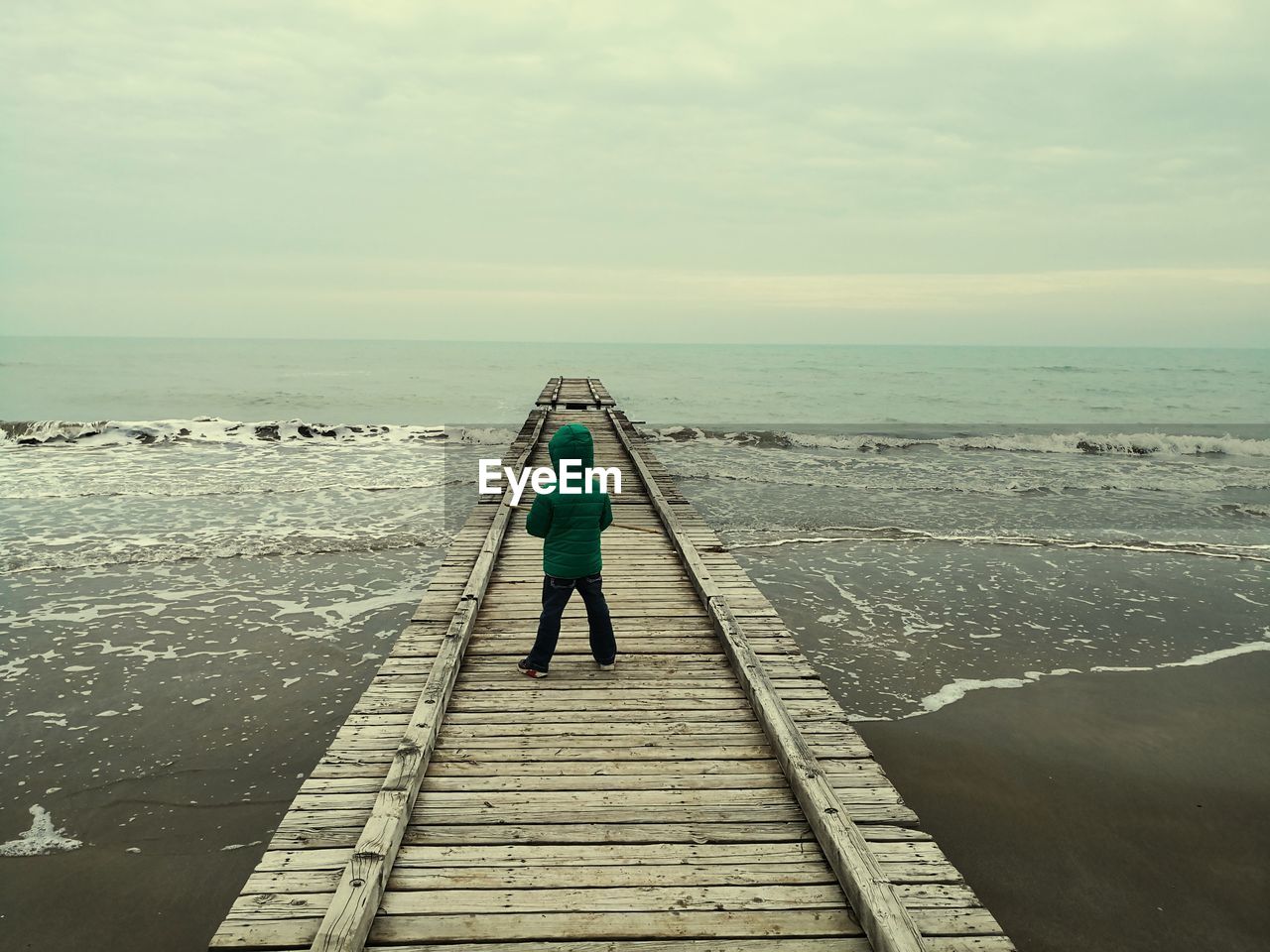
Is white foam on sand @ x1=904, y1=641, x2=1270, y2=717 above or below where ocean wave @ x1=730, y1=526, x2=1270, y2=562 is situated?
below

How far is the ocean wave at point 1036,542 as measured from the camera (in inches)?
520

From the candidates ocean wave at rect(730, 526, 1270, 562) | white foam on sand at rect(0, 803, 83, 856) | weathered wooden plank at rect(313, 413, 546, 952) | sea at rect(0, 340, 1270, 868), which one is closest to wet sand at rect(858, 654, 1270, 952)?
sea at rect(0, 340, 1270, 868)

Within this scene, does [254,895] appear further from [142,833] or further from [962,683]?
[962,683]

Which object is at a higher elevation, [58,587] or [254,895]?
[254,895]

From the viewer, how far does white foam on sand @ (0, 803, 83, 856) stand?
4996 mm

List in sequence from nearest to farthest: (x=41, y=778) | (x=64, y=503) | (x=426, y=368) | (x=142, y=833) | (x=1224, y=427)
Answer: (x=142, y=833)
(x=41, y=778)
(x=64, y=503)
(x=1224, y=427)
(x=426, y=368)

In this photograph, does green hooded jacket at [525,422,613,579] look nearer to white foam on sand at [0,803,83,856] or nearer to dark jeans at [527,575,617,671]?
dark jeans at [527,575,617,671]

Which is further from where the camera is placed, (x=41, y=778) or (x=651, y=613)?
(x=651, y=613)

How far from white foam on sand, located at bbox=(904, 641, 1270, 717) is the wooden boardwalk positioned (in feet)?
7.73

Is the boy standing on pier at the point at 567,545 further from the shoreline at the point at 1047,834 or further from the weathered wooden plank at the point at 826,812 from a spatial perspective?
the shoreline at the point at 1047,834

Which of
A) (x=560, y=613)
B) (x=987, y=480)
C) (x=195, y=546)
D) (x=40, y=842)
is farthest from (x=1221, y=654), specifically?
(x=195, y=546)

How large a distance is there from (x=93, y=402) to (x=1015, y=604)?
5214 cm

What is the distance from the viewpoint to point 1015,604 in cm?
1029

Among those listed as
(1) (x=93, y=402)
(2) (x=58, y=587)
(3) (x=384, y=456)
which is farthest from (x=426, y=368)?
(2) (x=58, y=587)
